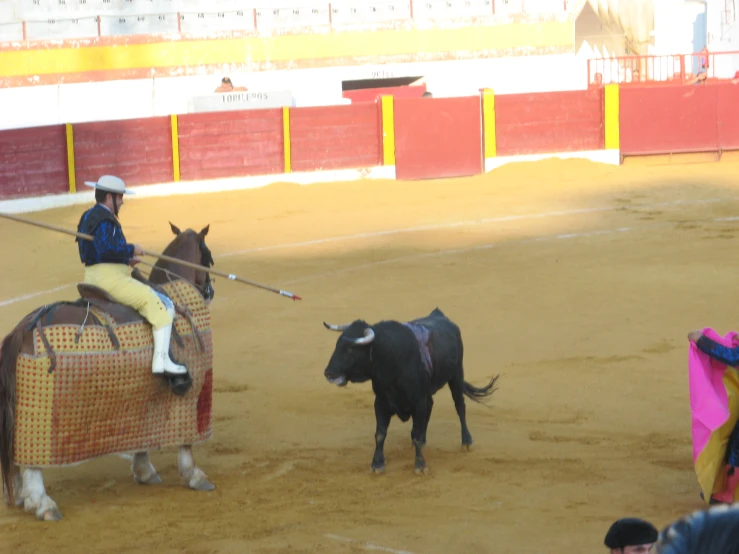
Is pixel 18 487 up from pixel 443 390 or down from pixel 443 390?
up

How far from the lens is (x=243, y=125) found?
56.5ft

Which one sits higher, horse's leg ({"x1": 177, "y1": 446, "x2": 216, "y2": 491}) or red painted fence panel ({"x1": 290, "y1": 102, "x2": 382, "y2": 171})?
red painted fence panel ({"x1": 290, "y1": 102, "x2": 382, "y2": 171})

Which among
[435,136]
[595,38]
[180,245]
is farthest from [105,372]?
[595,38]

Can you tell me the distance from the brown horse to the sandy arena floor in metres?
0.19

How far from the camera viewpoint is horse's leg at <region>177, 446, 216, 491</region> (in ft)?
17.7

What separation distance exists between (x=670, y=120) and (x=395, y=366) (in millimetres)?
13938

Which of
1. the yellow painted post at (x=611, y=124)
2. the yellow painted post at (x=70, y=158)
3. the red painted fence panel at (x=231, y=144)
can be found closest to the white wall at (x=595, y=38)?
the yellow painted post at (x=611, y=124)

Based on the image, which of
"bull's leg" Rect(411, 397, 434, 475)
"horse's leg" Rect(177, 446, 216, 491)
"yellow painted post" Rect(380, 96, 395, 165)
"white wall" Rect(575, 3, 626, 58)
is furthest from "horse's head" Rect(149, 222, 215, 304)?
"white wall" Rect(575, 3, 626, 58)

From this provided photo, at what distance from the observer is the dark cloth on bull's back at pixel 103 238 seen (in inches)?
202

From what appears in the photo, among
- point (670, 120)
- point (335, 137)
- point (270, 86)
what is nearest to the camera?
point (335, 137)

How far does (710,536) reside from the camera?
1346 millimetres

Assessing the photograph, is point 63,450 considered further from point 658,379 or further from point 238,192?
point 238,192

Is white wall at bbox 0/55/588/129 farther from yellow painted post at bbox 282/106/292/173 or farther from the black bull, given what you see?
the black bull

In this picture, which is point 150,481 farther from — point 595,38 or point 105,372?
point 595,38
